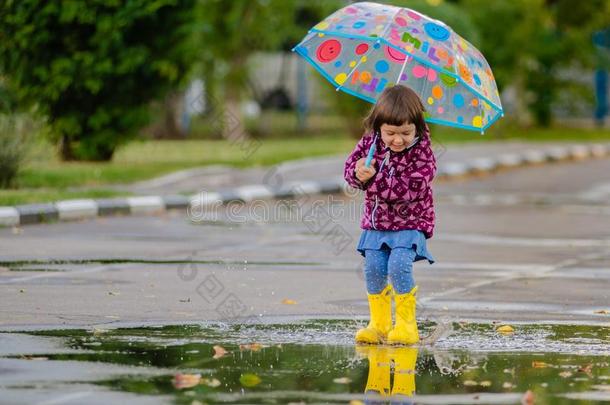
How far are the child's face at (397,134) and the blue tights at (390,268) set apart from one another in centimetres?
59

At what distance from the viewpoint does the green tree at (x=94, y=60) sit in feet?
77.0

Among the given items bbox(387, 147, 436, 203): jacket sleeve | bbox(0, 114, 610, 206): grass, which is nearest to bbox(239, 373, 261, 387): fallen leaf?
bbox(387, 147, 436, 203): jacket sleeve

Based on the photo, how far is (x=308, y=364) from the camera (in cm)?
776

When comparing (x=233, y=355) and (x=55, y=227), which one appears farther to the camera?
(x=55, y=227)

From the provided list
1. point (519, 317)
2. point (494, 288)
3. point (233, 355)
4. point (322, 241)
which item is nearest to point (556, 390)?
point (233, 355)

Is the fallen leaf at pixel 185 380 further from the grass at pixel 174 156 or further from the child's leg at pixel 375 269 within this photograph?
the grass at pixel 174 156

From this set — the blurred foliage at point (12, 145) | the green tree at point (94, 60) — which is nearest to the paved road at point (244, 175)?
the blurred foliage at point (12, 145)

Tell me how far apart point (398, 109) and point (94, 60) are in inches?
617

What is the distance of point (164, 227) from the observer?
662 inches

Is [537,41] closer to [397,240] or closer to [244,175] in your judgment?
[244,175]

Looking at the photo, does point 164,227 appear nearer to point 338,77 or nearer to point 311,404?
point 338,77

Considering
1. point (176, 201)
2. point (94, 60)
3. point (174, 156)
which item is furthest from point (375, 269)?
point (174, 156)

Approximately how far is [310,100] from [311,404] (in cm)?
3318

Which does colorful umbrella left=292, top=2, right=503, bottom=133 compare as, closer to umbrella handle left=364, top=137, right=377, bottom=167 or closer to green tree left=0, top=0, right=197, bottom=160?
umbrella handle left=364, top=137, right=377, bottom=167
